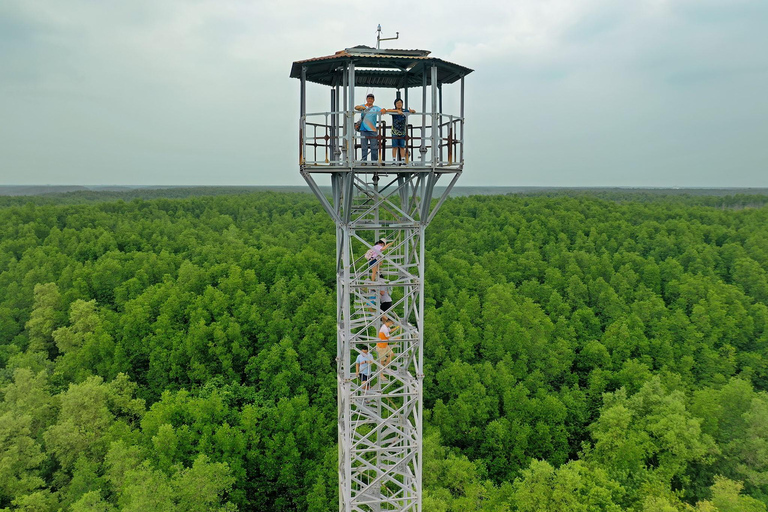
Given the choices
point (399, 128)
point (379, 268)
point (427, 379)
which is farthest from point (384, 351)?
point (427, 379)

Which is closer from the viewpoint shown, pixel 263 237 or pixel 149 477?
pixel 149 477

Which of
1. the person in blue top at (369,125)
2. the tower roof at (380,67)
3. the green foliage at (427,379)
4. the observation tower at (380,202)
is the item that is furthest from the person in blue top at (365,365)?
the green foliage at (427,379)

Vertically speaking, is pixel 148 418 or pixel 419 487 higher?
pixel 419 487

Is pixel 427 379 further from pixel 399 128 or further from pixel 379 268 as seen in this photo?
pixel 399 128

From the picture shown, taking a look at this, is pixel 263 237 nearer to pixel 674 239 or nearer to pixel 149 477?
pixel 149 477

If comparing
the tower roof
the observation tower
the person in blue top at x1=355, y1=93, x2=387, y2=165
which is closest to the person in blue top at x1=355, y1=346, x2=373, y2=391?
the observation tower

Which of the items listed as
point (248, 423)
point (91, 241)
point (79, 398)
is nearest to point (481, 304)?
point (248, 423)

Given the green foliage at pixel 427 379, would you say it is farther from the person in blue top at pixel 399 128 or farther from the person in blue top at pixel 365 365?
the person in blue top at pixel 399 128
